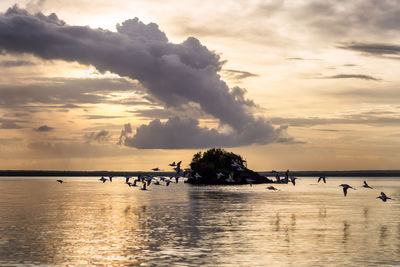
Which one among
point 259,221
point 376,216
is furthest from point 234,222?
point 376,216

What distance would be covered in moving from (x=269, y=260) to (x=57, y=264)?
509 inches

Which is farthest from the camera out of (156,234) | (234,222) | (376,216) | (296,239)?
(376,216)

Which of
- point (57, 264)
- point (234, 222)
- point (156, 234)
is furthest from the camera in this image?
point (234, 222)

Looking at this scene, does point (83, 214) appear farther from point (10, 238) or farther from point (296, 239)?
point (296, 239)

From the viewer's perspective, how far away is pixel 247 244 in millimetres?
39031

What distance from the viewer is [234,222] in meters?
54.7

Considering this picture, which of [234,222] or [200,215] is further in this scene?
[200,215]

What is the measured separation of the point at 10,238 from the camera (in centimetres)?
4253

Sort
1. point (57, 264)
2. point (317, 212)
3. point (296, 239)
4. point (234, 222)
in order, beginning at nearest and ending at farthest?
point (57, 264) → point (296, 239) → point (234, 222) → point (317, 212)

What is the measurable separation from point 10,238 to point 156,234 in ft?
38.7

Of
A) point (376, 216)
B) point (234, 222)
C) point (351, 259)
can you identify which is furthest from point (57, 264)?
point (376, 216)

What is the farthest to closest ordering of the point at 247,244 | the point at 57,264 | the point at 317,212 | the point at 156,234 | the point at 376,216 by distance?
the point at 317,212 < the point at 376,216 < the point at 156,234 < the point at 247,244 < the point at 57,264

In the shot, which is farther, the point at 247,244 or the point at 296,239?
the point at 296,239

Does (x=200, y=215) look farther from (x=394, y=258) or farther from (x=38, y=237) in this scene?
(x=394, y=258)
